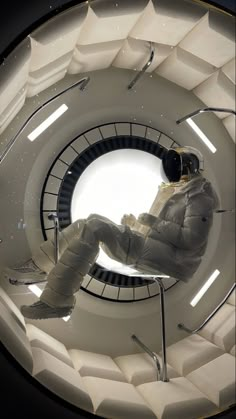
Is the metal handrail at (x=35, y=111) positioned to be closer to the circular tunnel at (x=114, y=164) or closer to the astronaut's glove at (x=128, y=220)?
the circular tunnel at (x=114, y=164)

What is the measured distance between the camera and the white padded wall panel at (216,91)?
1.24 m

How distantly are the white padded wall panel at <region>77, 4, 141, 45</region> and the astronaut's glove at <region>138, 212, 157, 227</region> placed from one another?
40 centimetres

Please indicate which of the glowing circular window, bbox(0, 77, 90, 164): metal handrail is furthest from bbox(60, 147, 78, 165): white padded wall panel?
bbox(0, 77, 90, 164): metal handrail

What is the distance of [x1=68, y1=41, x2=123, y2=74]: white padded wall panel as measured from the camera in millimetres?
1086

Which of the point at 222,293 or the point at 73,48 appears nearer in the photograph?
the point at 73,48

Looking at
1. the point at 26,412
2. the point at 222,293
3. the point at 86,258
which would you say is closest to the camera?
the point at 26,412

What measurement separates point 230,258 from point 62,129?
584 mm

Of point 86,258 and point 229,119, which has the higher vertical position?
point 229,119

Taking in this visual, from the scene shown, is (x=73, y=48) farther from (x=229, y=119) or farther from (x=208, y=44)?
(x=229, y=119)

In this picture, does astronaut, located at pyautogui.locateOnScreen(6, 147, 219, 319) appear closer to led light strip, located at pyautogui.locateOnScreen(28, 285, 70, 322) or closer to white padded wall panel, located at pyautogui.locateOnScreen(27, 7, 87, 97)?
led light strip, located at pyautogui.locateOnScreen(28, 285, 70, 322)

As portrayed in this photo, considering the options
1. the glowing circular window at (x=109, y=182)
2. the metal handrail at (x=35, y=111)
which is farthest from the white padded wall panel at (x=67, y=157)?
the metal handrail at (x=35, y=111)

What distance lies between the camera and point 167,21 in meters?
0.99

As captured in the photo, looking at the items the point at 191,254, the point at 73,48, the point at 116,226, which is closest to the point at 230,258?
the point at 191,254

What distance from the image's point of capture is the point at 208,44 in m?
1.09
